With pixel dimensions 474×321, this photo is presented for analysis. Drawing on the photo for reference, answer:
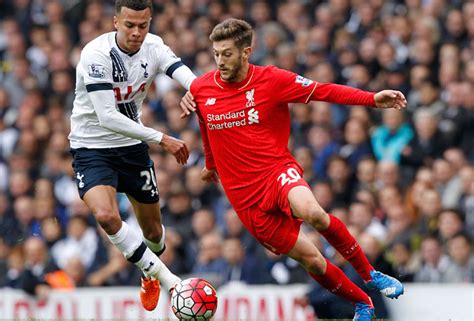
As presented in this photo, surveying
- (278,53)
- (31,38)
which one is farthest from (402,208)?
(31,38)

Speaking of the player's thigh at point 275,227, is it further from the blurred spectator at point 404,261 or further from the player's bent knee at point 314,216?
the blurred spectator at point 404,261

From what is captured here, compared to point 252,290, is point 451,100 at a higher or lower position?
higher

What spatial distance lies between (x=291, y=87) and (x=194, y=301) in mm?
1906

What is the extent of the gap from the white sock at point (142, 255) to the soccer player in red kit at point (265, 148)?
0.91 m

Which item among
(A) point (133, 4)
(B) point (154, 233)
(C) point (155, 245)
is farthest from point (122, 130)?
(C) point (155, 245)

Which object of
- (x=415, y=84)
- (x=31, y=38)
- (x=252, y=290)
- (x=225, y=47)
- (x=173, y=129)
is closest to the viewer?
(x=225, y=47)

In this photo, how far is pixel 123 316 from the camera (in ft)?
41.5

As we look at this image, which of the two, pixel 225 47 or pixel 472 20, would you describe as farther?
pixel 472 20

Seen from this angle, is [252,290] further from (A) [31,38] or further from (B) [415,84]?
(A) [31,38]

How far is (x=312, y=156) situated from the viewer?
14.4 meters

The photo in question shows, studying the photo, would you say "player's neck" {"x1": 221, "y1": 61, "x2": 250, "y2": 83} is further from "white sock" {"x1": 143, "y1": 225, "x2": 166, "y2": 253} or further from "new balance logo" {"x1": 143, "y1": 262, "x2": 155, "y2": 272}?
"white sock" {"x1": 143, "y1": 225, "x2": 166, "y2": 253}

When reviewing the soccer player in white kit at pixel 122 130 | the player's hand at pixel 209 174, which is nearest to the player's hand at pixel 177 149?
the soccer player in white kit at pixel 122 130

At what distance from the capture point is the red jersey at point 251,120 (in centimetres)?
925

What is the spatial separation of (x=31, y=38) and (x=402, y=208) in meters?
8.39
